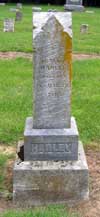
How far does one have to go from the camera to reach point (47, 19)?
187 inches

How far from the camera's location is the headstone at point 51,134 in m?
4.80

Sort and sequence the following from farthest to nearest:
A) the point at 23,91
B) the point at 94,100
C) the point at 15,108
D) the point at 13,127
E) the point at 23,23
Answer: the point at 23,23
the point at 23,91
the point at 94,100
the point at 15,108
the point at 13,127

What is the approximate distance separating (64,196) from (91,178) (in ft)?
1.90

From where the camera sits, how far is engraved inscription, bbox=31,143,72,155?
197 inches

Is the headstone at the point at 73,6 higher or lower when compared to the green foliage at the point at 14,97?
lower

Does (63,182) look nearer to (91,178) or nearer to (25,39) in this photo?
(91,178)

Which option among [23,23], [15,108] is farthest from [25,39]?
[15,108]

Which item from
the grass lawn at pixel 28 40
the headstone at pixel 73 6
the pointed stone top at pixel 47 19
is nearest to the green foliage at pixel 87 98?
the grass lawn at pixel 28 40

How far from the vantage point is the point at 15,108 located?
8.15 meters

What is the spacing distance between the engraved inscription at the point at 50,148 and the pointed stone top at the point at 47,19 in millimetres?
1134

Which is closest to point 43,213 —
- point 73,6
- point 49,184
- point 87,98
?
point 49,184

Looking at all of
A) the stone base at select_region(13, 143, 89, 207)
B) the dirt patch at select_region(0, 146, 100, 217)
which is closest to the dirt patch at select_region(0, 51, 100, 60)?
the dirt patch at select_region(0, 146, 100, 217)

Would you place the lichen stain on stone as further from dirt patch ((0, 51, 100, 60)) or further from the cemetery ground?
dirt patch ((0, 51, 100, 60))

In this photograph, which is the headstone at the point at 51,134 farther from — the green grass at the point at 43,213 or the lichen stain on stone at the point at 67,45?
the green grass at the point at 43,213
